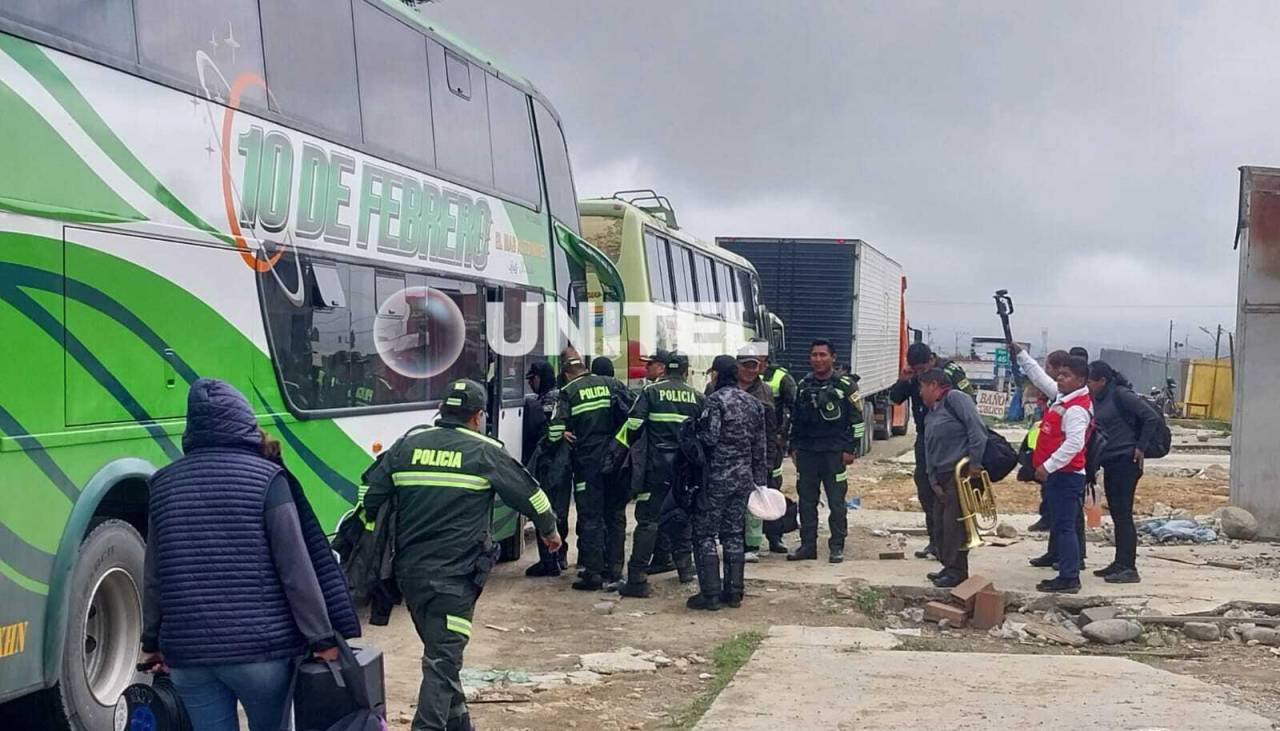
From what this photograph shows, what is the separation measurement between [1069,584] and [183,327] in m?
6.86

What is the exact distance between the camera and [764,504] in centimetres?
984

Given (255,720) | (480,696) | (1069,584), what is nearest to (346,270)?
(480,696)

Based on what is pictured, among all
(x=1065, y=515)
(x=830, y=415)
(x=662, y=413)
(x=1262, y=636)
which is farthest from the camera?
(x=830, y=415)

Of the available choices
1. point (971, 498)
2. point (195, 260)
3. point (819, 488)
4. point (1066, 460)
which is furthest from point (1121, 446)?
point (195, 260)

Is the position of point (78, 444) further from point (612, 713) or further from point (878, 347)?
point (878, 347)

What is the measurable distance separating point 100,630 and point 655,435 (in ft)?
15.6

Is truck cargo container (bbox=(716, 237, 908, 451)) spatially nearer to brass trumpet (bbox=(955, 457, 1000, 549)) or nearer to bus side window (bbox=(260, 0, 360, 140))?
brass trumpet (bbox=(955, 457, 1000, 549))

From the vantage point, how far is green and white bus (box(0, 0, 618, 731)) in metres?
5.27

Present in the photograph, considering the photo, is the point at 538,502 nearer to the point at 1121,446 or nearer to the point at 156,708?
the point at 156,708

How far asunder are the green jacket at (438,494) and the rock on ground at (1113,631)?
5056mm

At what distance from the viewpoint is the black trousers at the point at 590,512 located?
33.7ft

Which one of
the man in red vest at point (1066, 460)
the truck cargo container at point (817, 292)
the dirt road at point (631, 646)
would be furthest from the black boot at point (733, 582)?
the truck cargo container at point (817, 292)

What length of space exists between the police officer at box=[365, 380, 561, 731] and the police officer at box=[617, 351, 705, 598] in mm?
4159

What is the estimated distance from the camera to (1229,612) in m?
9.48
